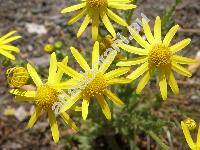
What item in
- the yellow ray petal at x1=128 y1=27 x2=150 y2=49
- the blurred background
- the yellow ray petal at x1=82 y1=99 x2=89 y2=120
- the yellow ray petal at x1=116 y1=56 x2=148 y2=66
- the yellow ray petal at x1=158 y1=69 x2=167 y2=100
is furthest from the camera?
the blurred background

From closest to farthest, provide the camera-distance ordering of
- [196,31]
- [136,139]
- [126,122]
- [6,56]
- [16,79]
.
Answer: [16,79], [6,56], [126,122], [136,139], [196,31]

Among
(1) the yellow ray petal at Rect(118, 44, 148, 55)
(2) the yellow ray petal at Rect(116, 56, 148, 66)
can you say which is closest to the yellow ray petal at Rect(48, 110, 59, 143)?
(2) the yellow ray petal at Rect(116, 56, 148, 66)

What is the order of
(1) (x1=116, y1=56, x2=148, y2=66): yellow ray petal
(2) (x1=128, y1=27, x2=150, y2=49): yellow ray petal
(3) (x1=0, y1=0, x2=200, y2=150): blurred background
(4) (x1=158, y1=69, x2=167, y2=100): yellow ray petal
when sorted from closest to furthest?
(1) (x1=116, y1=56, x2=148, y2=66): yellow ray petal → (4) (x1=158, y1=69, x2=167, y2=100): yellow ray petal → (2) (x1=128, y1=27, x2=150, y2=49): yellow ray petal → (3) (x1=0, y1=0, x2=200, y2=150): blurred background

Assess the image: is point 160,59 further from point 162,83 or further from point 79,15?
point 79,15

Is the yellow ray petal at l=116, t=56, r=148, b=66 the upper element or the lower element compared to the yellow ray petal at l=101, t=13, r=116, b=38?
lower

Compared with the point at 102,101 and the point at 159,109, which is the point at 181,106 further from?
the point at 102,101

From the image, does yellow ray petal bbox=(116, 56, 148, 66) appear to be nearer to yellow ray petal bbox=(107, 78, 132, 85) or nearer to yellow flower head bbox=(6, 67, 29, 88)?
yellow ray petal bbox=(107, 78, 132, 85)

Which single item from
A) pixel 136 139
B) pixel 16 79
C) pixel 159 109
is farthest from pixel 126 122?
pixel 16 79
